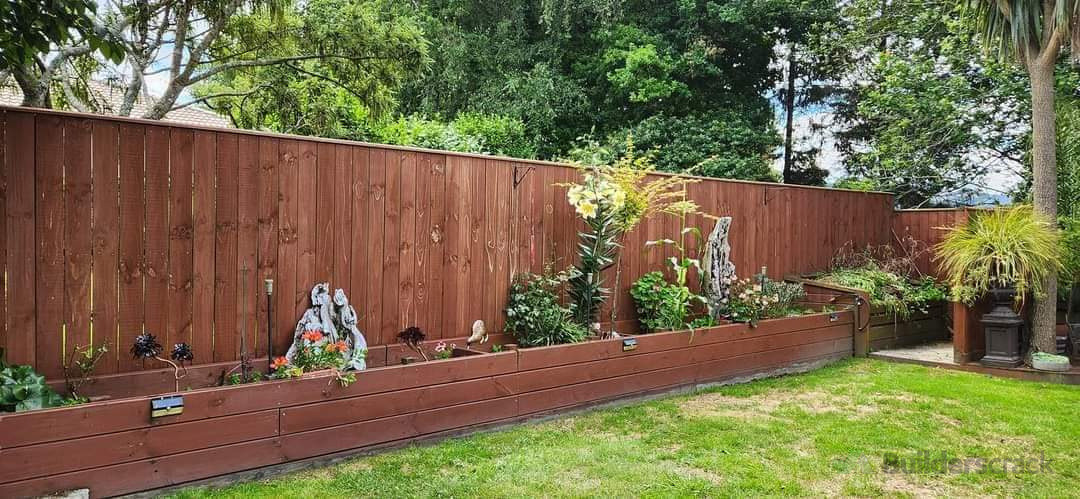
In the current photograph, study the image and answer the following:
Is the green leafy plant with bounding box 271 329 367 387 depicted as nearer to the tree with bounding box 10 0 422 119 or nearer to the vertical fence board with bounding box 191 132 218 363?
the vertical fence board with bounding box 191 132 218 363

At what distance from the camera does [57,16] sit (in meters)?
2.52

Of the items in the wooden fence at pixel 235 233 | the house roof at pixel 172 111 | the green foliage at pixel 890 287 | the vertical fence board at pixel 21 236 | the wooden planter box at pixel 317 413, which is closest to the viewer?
the wooden planter box at pixel 317 413

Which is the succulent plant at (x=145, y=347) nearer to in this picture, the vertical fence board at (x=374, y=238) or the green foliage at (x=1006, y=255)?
the vertical fence board at (x=374, y=238)

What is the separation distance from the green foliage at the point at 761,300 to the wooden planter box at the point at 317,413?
0.55 m

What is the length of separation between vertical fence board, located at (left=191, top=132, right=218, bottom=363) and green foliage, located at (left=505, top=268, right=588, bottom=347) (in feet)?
6.68

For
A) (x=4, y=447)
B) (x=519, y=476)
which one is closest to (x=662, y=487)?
(x=519, y=476)

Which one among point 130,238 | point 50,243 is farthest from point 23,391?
point 130,238

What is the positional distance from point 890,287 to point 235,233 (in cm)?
697

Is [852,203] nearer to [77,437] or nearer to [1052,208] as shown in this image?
[1052,208]

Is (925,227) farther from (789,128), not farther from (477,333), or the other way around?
(789,128)

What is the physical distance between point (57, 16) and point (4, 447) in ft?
5.48

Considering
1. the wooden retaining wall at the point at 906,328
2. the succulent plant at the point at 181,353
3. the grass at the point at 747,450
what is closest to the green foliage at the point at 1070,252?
the wooden retaining wall at the point at 906,328

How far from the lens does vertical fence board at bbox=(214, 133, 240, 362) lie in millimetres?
3512

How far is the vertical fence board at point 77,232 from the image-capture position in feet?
9.98
